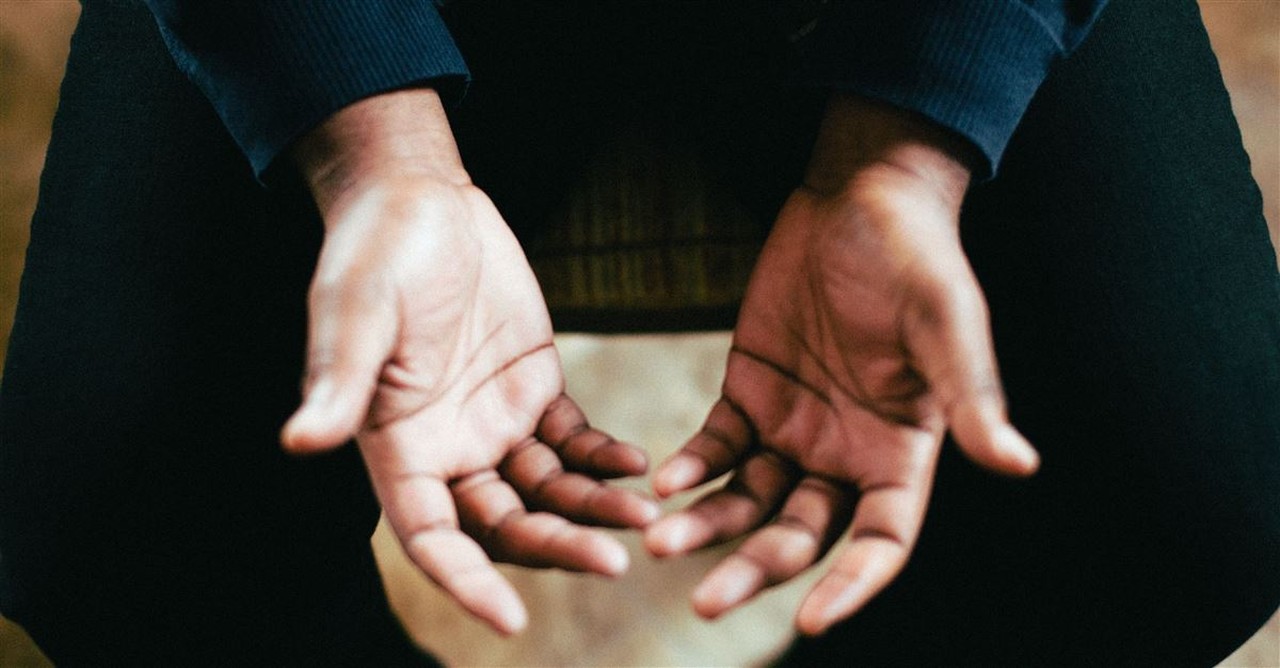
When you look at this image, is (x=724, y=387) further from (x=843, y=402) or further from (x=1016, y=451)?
(x=1016, y=451)

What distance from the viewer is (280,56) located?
45cm

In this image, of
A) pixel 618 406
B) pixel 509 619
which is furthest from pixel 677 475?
pixel 618 406

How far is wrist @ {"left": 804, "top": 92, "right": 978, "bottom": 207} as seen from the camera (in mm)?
452

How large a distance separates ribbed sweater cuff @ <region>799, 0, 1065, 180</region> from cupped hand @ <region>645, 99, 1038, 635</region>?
0.06 ft

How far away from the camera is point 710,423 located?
0.47 meters

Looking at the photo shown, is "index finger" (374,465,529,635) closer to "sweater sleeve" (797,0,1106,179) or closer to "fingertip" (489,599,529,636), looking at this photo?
"fingertip" (489,599,529,636)

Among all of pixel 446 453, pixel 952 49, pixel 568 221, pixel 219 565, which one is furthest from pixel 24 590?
pixel 952 49

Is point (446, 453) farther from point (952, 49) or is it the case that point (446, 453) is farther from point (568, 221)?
point (952, 49)

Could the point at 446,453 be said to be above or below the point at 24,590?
above

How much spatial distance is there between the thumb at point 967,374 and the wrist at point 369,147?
259 mm

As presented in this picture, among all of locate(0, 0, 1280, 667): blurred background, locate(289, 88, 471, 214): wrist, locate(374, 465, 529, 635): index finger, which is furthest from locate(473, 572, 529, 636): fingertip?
locate(0, 0, 1280, 667): blurred background

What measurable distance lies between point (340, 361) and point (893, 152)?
0.29 meters

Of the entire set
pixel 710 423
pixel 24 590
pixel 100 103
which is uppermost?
pixel 100 103

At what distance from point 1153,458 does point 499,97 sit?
403 mm
